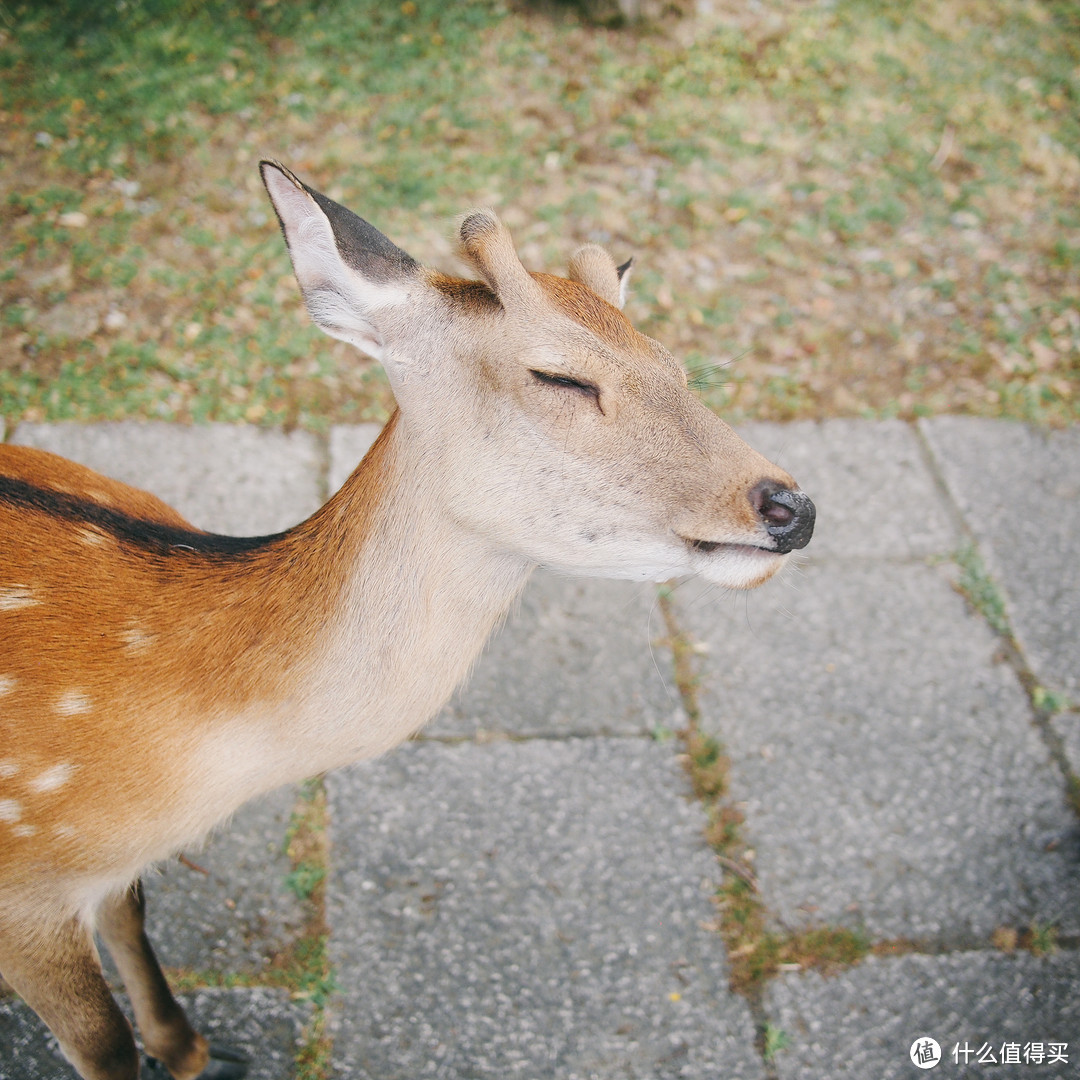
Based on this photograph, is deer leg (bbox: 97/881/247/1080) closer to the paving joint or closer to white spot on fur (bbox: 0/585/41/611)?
white spot on fur (bbox: 0/585/41/611)

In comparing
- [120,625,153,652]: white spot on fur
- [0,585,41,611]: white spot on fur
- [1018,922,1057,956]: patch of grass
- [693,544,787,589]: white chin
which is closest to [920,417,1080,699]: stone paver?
[1018,922,1057,956]: patch of grass

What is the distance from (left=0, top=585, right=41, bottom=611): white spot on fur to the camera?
6.69 ft

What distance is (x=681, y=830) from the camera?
3.09 m

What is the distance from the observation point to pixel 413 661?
2023 millimetres

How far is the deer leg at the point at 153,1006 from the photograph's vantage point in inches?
94.6

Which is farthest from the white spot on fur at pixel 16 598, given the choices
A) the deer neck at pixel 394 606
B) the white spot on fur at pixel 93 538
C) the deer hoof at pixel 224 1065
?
the deer hoof at pixel 224 1065

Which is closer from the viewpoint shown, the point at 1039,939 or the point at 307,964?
the point at 307,964

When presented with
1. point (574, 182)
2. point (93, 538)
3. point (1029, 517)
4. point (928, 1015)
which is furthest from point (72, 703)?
point (574, 182)

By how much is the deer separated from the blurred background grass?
2.10 metres

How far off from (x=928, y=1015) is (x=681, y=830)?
867mm

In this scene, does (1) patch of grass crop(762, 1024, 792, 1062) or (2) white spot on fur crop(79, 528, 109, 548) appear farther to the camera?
(1) patch of grass crop(762, 1024, 792, 1062)

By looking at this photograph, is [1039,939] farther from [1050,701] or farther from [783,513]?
[783,513]

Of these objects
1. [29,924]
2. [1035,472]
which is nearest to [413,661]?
[29,924]

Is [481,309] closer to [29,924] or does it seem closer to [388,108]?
[29,924]
